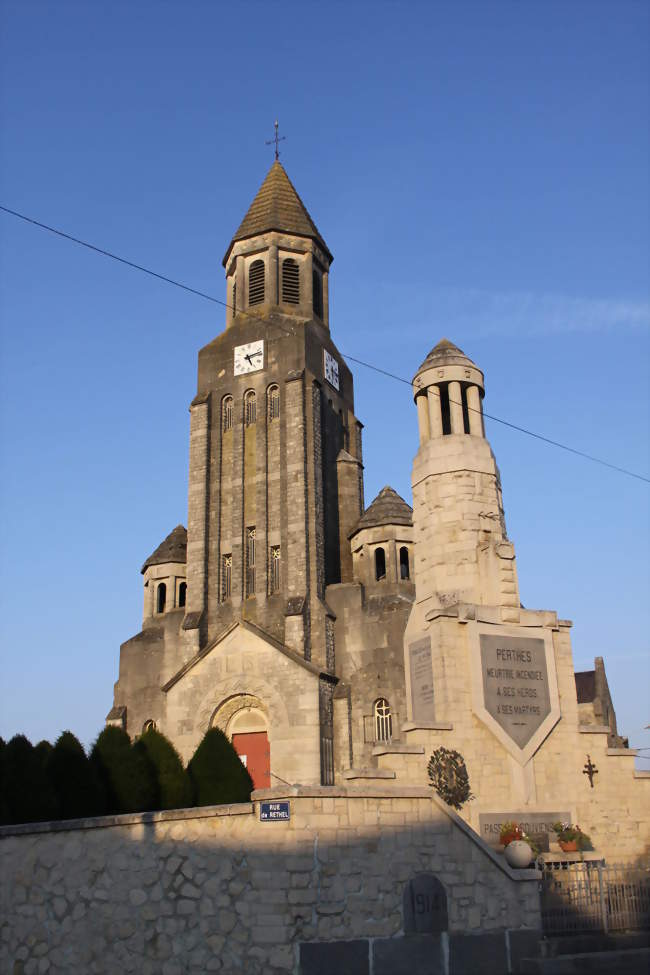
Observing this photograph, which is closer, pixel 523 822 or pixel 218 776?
pixel 523 822

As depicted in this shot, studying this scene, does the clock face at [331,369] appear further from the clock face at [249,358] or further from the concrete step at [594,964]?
the concrete step at [594,964]

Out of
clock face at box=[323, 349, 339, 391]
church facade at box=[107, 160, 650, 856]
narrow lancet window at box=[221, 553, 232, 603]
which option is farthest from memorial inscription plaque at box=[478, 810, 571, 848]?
clock face at box=[323, 349, 339, 391]

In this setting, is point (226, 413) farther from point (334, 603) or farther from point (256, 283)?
point (334, 603)

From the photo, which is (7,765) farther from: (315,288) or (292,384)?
(315,288)

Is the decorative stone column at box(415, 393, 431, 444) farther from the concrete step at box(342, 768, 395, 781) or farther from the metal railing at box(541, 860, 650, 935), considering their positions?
the metal railing at box(541, 860, 650, 935)

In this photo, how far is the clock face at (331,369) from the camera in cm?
3697

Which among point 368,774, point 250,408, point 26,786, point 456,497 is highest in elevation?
point 250,408

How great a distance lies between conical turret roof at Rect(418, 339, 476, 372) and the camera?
72.1 ft

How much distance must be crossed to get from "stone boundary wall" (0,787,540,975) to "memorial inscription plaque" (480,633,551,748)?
5988 millimetres

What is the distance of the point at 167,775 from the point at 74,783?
197cm

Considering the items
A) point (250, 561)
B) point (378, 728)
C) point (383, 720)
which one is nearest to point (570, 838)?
point (378, 728)

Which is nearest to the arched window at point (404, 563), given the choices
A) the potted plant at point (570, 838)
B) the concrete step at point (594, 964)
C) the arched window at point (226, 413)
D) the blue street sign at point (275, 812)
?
the arched window at point (226, 413)

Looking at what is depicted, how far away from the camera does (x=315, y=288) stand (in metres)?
39.4

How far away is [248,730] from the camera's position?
30.1 metres
